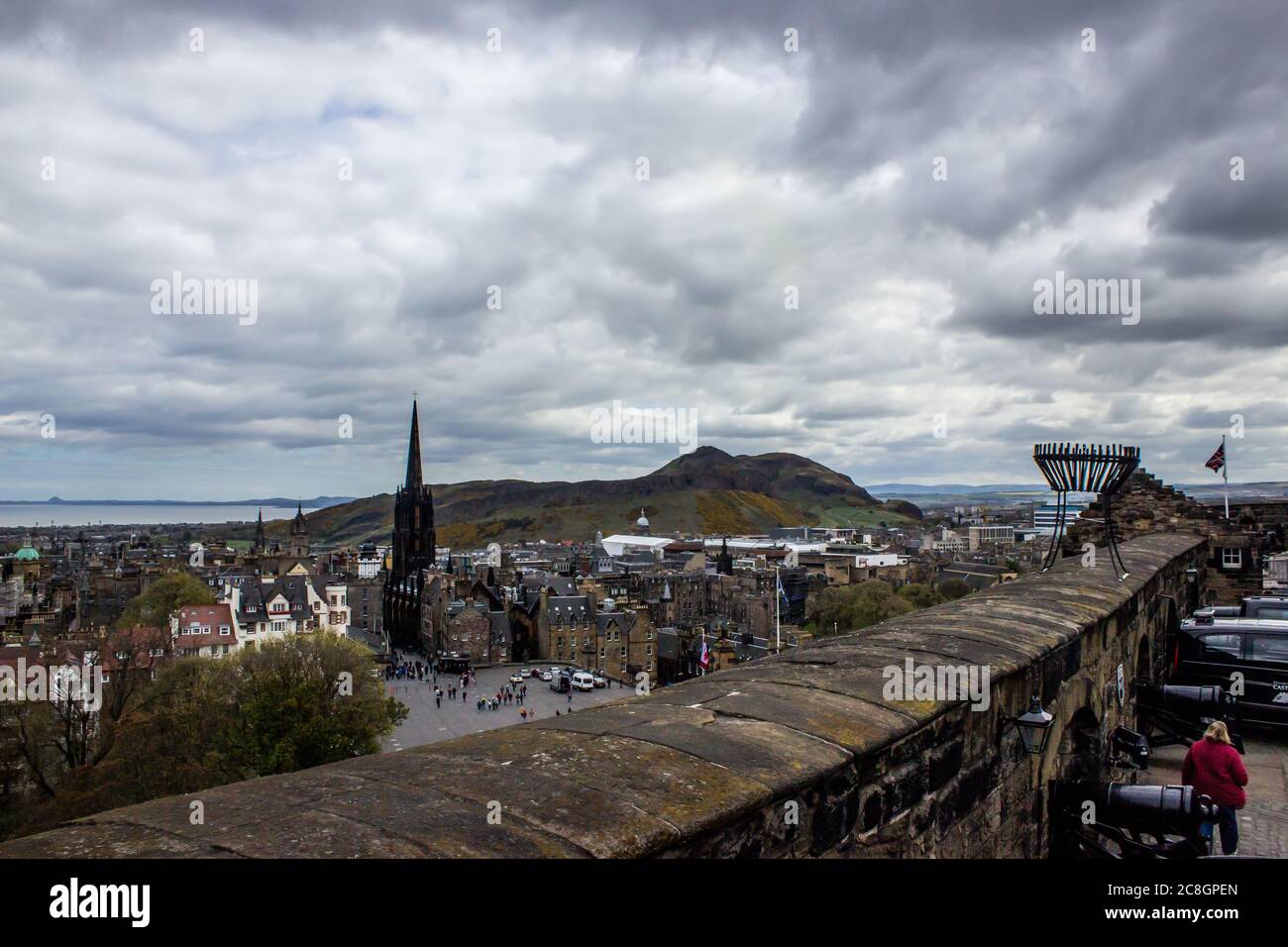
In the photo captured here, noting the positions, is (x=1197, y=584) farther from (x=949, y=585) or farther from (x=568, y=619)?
(x=949, y=585)

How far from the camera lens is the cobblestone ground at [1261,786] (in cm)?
525

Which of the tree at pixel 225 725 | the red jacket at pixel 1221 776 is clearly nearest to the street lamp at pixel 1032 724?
the red jacket at pixel 1221 776

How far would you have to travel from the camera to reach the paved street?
38594 millimetres

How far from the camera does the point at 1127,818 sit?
14.8ft

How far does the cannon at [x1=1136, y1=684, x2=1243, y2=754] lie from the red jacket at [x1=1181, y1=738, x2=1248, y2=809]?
205 centimetres

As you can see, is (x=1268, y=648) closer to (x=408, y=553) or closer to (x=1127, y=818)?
(x=1127, y=818)

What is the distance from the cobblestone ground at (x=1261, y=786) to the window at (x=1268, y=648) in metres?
0.77

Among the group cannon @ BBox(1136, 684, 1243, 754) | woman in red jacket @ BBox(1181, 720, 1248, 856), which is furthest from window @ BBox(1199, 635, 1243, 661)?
woman in red jacket @ BBox(1181, 720, 1248, 856)

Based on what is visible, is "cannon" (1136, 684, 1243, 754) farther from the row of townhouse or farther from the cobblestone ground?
the row of townhouse

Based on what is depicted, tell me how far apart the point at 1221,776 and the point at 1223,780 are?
0.03 meters

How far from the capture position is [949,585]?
7362 centimetres
